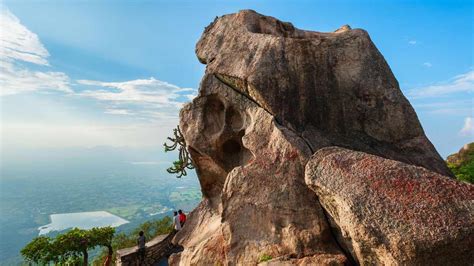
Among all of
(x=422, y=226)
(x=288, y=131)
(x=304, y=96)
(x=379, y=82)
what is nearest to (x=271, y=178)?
(x=288, y=131)

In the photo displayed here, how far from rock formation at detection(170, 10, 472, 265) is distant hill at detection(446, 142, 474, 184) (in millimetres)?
14502

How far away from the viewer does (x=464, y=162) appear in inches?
1176

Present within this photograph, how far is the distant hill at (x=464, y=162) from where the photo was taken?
24891 mm

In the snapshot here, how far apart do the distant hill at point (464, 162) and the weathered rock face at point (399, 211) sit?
19.3m

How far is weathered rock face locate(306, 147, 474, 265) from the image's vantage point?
7.85m

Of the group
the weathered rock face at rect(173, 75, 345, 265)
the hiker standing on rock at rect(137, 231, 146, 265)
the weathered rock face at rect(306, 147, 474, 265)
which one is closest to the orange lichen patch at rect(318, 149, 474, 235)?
the weathered rock face at rect(306, 147, 474, 265)

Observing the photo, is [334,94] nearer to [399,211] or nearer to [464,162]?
[399,211]

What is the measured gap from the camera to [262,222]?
11.7 meters

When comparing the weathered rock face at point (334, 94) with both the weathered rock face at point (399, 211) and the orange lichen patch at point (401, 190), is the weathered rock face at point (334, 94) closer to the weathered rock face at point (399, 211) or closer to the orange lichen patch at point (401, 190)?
the orange lichen patch at point (401, 190)

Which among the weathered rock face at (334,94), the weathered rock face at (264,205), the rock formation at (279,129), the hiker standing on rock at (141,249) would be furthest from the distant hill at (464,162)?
the hiker standing on rock at (141,249)

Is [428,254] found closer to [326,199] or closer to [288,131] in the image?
[326,199]

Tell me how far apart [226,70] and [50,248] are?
788 inches

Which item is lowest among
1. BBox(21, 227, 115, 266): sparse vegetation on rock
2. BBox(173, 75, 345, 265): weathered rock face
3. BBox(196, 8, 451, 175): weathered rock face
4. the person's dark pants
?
BBox(21, 227, 115, 266): sparse vegetation on rock

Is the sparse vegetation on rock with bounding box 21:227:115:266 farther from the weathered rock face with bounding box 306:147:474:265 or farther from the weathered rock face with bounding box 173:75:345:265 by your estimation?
the weathered rock face with bounding box 306:147:474:265
